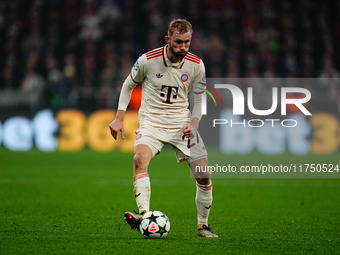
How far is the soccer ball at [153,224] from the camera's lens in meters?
5.45

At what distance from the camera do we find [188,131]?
5.85 metres

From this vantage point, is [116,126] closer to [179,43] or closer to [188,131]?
[188,131]

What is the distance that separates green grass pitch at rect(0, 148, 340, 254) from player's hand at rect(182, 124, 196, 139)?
3.02 feet

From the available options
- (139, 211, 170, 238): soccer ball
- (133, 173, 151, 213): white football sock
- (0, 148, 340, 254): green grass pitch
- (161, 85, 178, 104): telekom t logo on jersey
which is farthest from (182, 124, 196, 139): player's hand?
(0, 148, 340, 254): green grass pitch

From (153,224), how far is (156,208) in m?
2.59

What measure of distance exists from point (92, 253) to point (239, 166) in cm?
898

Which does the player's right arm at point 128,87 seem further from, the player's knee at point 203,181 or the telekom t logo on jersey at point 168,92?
the player's knee at point 203,181

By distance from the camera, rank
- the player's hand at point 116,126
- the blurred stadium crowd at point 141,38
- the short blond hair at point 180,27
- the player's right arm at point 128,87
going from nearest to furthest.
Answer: the short blond hair at point 180,27 → the player's hand at point 116,126 → the player's right arm at point 128,87 → the blurred stadium crowd at point 141,38

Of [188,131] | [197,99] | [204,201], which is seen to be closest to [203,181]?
[204,201]

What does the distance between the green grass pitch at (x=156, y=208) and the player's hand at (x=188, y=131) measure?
0.92 m

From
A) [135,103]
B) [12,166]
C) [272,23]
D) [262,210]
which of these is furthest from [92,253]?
[272,23]

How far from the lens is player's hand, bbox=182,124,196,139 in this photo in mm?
5832

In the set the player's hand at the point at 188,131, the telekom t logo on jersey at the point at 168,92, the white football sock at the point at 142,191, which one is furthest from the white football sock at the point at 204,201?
the telekom t logo on jersey at the point at 168,92

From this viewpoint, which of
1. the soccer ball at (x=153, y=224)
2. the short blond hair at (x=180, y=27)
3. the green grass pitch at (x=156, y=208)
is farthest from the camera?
the short blond hair at (x=180, y=27)
